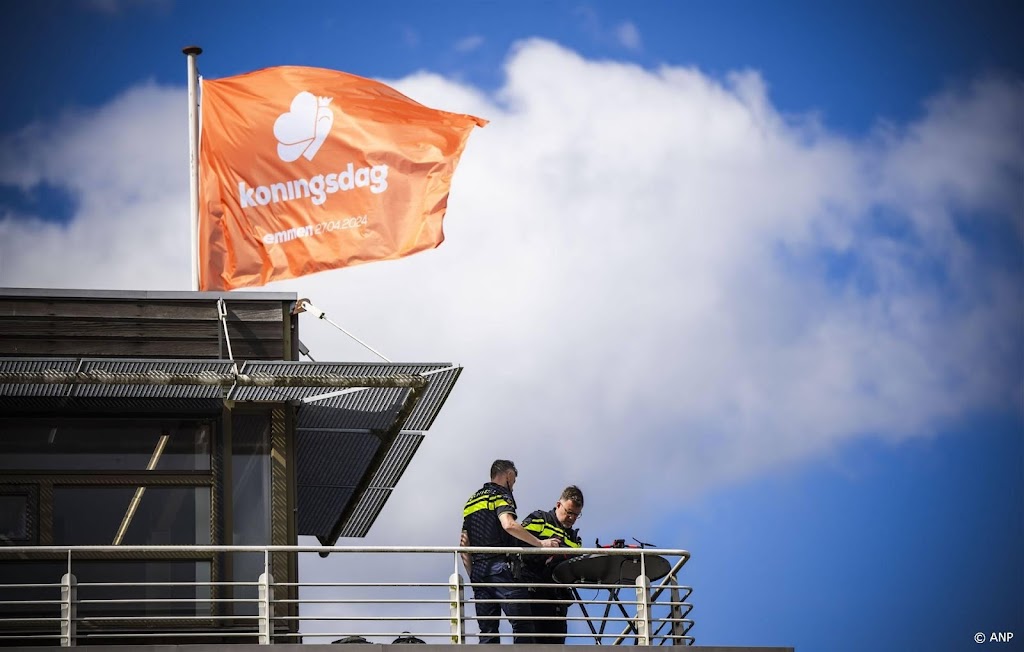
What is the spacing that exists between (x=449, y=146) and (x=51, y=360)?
502 cm

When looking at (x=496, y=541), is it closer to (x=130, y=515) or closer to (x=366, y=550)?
(x=366, y=550)

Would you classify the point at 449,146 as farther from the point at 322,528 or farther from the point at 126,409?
the point at 322,528

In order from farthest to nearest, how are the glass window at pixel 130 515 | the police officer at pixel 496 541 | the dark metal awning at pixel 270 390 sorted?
the glass window at pixel 130 515, the dark metal awning at pixel 270 390, the police officer at pixel 496 541

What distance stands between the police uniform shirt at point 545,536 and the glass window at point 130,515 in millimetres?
3088

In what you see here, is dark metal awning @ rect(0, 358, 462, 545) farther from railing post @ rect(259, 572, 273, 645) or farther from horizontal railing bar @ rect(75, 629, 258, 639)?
railing post @ rect(259, 572, 273, 645)

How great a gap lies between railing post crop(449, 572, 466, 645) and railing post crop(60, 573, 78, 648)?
306cm

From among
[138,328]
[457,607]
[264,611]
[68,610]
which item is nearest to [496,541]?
[457,607]

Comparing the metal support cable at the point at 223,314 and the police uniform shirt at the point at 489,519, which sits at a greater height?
the metal support cable at the point at 223,314

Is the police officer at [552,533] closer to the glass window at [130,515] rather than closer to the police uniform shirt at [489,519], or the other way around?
the police uniform shirt at [489,519]

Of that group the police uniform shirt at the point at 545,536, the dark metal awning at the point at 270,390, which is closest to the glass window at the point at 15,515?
the dark metal awning at the point at 270,390

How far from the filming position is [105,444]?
1573 centimetres

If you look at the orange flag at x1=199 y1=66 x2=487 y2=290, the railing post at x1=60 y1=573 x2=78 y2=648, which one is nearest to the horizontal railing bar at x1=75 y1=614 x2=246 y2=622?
the railing post at x1=60 y1=573 x2=78 y2=648

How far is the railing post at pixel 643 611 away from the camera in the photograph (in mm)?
14000

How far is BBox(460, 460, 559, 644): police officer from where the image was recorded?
14.4 metres
